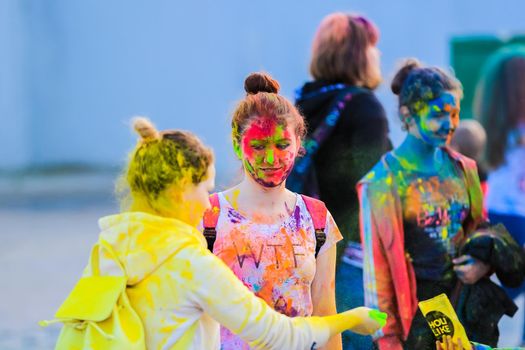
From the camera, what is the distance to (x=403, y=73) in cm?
379

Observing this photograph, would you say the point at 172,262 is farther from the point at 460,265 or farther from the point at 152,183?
the point at 460,265

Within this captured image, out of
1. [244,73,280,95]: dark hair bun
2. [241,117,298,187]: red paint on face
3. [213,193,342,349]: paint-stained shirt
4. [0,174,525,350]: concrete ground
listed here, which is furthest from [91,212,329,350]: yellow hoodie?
[0,174,525,350]: concrete ground

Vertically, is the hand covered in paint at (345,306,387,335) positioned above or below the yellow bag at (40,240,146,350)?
below

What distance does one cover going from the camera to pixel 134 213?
8.38ft

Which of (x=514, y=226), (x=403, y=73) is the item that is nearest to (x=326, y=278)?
(x=403, y=73)

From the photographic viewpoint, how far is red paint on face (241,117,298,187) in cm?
292

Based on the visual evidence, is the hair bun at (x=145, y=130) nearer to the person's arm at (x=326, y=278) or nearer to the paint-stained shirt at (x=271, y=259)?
the paint-stained shirt at (x=271, y=259)

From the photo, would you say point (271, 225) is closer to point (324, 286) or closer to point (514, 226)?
point (324, 286)

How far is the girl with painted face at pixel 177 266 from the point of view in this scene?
8.07 ft

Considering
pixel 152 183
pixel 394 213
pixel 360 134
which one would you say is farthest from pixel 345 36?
pixel 152 183

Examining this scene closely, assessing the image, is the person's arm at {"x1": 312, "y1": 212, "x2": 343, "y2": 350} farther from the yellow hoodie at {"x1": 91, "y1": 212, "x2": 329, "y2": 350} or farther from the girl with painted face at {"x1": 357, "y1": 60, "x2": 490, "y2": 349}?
the girl with painted face at {"x1": 357, "y1": 60, "x2": 490, "y2": 349}

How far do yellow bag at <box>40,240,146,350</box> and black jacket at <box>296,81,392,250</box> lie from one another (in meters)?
1.77

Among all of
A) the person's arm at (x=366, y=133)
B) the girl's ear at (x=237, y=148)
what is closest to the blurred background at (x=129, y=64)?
the person's arm at (x=366, y=133)

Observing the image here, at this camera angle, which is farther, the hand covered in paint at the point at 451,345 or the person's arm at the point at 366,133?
the person's arm at the point at 366,133
